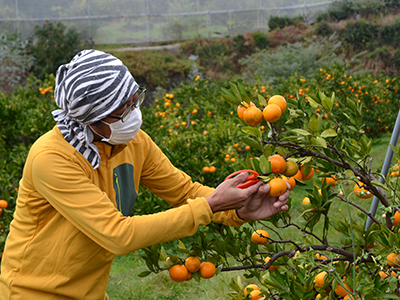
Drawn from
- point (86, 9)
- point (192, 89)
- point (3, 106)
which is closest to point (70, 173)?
point (3, 106)

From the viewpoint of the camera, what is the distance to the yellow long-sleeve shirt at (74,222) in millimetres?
Answer: 1350

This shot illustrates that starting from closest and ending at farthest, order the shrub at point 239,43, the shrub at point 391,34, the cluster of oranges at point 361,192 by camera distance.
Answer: the cluster of oranges at point 361,192 < the shrub at point 391,34 < the shrub at point 239,43

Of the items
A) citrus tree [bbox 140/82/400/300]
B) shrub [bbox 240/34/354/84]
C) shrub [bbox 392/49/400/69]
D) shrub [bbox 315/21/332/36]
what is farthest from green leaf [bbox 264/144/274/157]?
shrub [bbox 315/21/332/36]

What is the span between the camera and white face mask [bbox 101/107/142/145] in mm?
1521

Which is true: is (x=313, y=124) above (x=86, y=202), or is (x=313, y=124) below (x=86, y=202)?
above

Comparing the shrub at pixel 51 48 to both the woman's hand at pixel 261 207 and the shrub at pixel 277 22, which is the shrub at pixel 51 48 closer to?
the shrub at pixel 277 22

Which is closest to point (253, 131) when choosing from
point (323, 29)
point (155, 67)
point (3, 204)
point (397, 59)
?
point (3, 204)

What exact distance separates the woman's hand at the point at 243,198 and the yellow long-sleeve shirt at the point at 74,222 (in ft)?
0.17

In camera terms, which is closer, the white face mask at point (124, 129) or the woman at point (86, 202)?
the woman at point (86, 202)

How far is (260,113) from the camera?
1371 mm

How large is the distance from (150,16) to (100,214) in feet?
66.6

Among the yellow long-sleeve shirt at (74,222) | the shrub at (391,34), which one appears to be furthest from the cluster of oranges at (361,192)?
the shrub at (391,34)

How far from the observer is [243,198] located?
1.40 metres

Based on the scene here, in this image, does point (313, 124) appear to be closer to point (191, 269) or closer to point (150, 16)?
point (191, 269)
